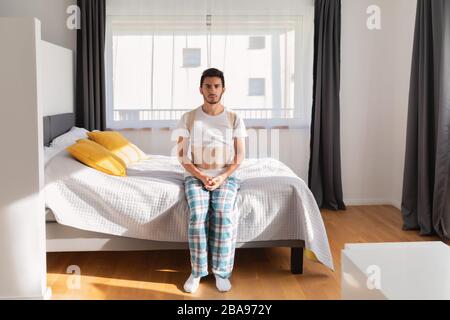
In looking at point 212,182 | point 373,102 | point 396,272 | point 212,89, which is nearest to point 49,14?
point 212,89

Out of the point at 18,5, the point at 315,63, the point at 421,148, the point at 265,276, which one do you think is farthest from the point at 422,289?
the point at 18,5

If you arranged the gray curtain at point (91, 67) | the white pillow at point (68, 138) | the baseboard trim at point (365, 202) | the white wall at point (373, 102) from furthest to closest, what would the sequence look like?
the baseboard trim at point (365, 202) < the white wall at point (373, 102) < the gray curtain at point (91, 67) < the white pillow at point (68, 138)

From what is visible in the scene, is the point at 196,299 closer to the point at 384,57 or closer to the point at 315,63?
the point at 315,63

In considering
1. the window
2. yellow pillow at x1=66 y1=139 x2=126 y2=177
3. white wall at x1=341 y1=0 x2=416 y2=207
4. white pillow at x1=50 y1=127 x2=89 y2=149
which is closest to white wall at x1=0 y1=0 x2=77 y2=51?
the window

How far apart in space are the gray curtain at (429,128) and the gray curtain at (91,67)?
272 cm

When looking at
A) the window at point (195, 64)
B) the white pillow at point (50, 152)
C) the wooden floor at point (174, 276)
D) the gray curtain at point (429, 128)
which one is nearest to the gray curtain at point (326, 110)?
the window at point (195, 64)

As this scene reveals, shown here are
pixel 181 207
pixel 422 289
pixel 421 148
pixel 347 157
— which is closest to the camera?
pixel 422 289

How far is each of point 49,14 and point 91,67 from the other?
25.5 inches

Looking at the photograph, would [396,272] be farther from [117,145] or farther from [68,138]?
[68,138]

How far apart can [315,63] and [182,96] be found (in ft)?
4.26

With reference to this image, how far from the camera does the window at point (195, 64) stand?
16.7 ft

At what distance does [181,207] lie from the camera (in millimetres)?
3256

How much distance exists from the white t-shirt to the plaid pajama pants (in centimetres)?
27

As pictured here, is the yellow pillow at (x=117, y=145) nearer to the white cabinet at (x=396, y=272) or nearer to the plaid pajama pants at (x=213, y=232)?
the plaid pajama pants at (x=213, y=232)
